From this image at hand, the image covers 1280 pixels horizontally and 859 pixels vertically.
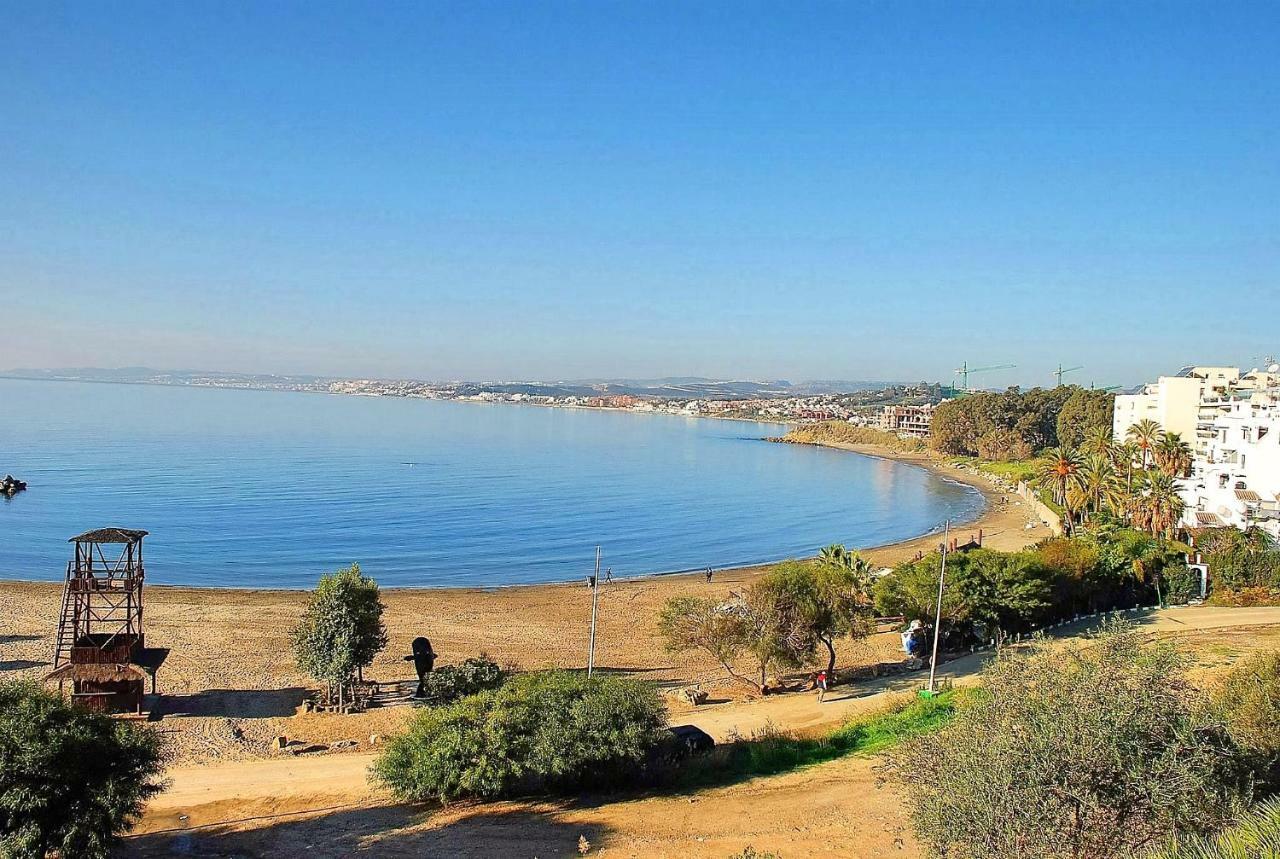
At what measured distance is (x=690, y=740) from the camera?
2025 cm

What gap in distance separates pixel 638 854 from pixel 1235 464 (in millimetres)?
48315

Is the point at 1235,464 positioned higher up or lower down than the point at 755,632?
higher up

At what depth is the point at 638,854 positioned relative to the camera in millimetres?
14820

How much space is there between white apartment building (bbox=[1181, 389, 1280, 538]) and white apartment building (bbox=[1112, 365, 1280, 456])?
11493 millimetres

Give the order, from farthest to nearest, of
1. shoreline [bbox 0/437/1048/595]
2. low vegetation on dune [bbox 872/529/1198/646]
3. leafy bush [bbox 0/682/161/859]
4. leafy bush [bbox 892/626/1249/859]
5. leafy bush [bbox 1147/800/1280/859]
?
shoreline [bbox 0/437/1048/595]
low vegetation on dune [bbox 872/529/1198/646]
leafy bush [bbox 0/682/161/859]
leafy bush [bbox 892/626/1249/859]
leafy bush [bbox 1147/800/1280/859]

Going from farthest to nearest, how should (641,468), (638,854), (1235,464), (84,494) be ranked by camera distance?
(641,468) < (84,494) < (1235,464) < (638,854)

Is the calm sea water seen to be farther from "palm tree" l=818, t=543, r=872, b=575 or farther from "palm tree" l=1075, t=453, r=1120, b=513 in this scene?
"palm tree" l=818, t=543, r=872, b=575

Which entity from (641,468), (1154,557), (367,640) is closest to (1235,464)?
(1154,557)

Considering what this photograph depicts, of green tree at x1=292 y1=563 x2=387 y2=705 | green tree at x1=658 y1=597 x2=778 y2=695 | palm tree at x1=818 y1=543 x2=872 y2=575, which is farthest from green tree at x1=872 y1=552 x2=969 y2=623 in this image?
green tree at x1=292 y1=563 x2=387 y2=705

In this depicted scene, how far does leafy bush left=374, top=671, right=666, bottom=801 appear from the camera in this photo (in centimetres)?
1752

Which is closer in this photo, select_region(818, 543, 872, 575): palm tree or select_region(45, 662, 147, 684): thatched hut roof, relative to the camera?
select_region(45, 662, 147, 684): thatched hut roof

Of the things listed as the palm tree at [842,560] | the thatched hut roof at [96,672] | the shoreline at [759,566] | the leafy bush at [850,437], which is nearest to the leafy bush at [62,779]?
the thatched hut roof at [96,672]

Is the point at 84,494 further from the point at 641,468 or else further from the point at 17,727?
the point at 17,727

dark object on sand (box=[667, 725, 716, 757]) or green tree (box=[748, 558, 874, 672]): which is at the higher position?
green tree (box=[748, 558, 874, 672])
